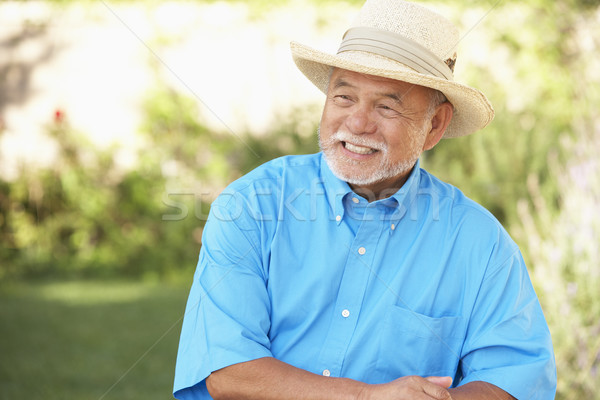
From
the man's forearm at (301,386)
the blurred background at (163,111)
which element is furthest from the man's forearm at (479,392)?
the blurred background at (163,111)

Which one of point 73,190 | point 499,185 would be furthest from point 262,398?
point 73,190

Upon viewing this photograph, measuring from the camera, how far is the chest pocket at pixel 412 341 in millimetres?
2002

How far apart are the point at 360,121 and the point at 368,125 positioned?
34 mm

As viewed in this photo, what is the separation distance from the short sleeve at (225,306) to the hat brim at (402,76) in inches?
22.2

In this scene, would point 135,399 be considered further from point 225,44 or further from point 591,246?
point 225,44

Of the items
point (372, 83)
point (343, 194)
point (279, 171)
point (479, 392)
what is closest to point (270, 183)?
point (279, 171)

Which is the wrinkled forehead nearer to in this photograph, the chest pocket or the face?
the face

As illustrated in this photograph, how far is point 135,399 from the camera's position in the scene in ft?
12.8

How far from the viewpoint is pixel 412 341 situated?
6.61 feet

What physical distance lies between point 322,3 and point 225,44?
3.43 feet

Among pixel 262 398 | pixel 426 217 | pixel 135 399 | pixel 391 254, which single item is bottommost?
pixel 135 399

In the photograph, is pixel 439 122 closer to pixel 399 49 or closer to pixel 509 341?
pixel 399 49

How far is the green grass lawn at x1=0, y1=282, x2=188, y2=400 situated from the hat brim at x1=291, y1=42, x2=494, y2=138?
240cm

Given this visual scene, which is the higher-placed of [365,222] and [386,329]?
[365,222]
